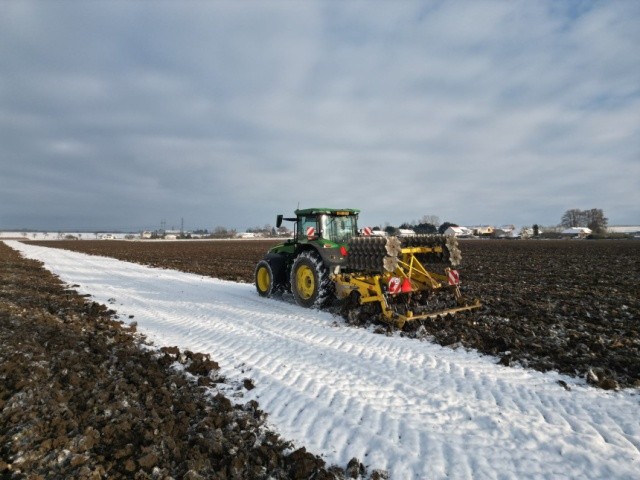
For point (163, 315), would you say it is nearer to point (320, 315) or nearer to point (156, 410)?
point (320, 315)

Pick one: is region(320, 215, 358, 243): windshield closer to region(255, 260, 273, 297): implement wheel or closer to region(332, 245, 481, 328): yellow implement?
region(332, 245, 481, 328): yellow implement

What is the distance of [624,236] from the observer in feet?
Result: 220

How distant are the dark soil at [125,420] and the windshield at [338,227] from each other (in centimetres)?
455

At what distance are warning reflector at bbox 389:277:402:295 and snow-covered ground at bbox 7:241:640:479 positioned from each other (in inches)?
40.7

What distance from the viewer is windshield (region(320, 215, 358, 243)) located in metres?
9.25

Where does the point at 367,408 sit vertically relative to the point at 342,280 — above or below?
below

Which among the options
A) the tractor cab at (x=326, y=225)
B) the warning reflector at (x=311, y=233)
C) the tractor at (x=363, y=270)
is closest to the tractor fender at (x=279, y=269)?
the tractor at (x=363, y=270)

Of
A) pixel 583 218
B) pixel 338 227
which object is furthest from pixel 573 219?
pixel 338 227

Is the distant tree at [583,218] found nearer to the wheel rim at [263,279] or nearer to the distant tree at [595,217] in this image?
the distant tree at [595,217]

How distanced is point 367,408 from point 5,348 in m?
5.50

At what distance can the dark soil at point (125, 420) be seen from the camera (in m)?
3.12

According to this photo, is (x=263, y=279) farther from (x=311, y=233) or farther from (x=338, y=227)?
(x=338, y=227)

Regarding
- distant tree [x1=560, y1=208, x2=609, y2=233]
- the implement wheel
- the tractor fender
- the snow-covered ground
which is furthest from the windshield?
distant tree [x1=560, y1=208, x2=609, y2=233]

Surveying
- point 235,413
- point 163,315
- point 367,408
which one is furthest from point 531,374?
point 163,315
